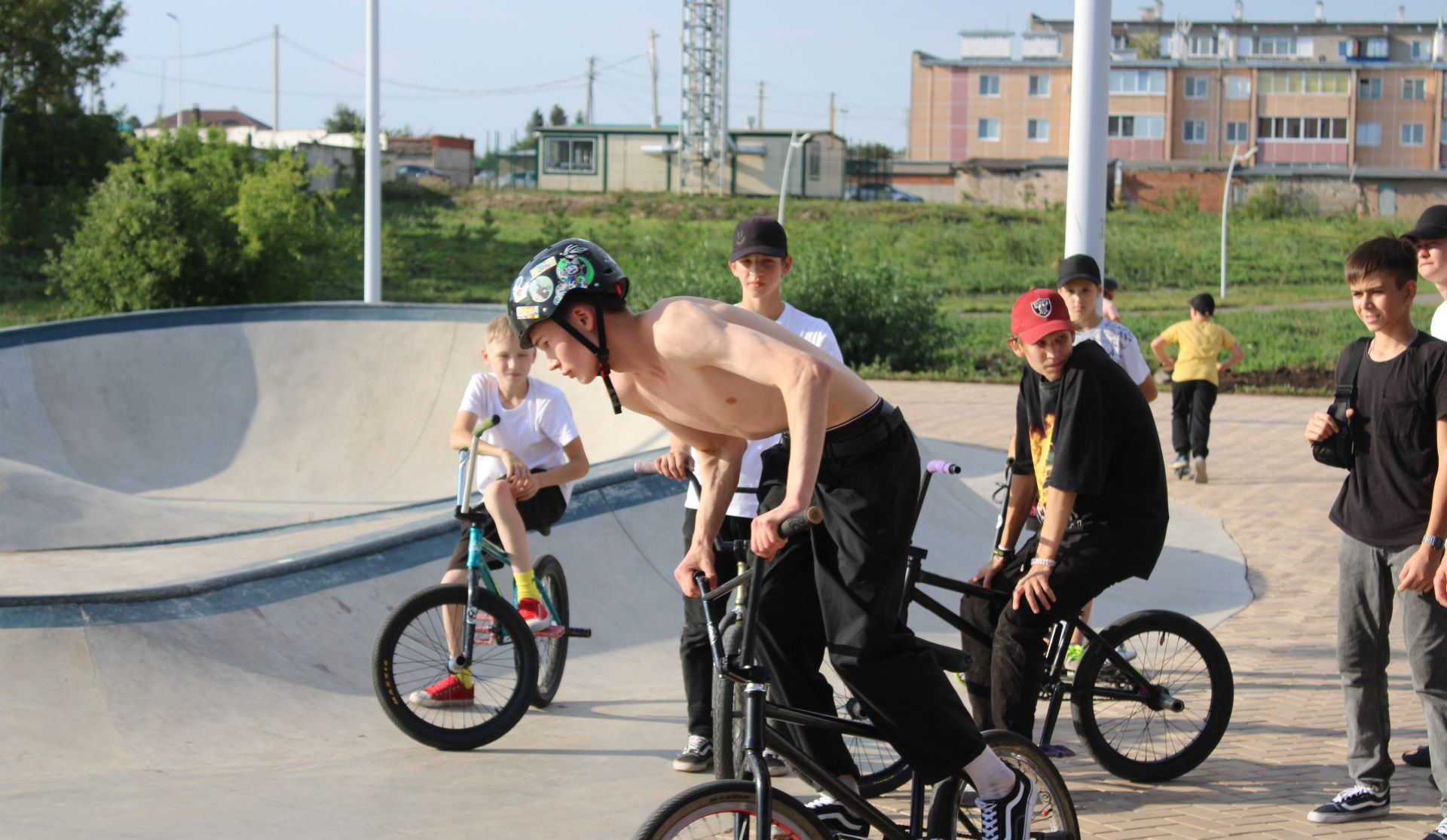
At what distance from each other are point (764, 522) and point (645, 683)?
348 centimetres

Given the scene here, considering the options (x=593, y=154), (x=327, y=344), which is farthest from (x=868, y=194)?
(x=327, y=344)

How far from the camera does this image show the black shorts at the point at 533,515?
565cm

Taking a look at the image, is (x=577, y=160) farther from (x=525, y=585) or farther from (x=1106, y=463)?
(x=1106, y=463)

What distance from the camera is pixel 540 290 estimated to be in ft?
10.6

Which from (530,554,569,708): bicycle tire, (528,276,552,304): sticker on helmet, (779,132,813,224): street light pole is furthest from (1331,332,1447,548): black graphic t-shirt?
(779,132,813,224): street light pole

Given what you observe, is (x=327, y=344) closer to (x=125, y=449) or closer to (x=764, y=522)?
(x=125, y=449)

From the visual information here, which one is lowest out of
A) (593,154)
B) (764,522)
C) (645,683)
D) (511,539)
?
(645,683)

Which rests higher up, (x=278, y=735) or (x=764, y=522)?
(x=764, y=522)

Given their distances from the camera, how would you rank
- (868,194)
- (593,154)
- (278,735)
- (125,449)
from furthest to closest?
(868,194), (593,154), (125,449), (278,735)

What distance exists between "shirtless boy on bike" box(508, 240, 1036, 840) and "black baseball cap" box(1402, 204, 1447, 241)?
83.3 inches

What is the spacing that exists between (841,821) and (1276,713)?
3.22 meters

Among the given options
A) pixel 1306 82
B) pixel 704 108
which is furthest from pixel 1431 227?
pixel 1306 82

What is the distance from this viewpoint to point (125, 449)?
13562 millimetres

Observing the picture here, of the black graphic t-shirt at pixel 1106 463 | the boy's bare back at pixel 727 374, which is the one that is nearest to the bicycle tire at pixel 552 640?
the black graphic t-shirt at pixel 1106 463
